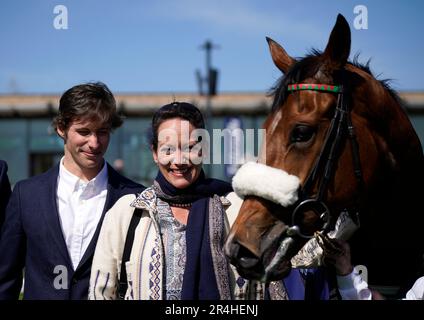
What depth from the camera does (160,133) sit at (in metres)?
2.72

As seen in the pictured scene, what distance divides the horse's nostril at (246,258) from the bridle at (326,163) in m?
0.22

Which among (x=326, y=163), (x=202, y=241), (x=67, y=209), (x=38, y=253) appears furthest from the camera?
(x=67, y=209)

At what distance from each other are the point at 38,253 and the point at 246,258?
1.31m

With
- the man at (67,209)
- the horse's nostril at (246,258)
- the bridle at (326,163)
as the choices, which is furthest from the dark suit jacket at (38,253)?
the bridle at (326,163)

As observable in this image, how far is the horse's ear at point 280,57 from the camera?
2814 millimetres

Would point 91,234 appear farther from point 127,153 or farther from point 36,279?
point 127,153

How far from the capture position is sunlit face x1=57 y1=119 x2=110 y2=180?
2961 millimetres

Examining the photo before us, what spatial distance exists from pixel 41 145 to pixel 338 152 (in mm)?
14663

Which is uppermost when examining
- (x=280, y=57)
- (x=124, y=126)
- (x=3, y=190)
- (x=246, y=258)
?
(x=280, y=57)

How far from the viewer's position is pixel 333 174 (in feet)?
7.92

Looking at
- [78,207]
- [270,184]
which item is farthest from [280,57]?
[78,207]

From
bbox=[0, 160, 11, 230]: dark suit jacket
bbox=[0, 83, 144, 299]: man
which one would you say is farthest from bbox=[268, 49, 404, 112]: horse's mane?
bbox=[0, 160, 11, 230]: dark suit jacket

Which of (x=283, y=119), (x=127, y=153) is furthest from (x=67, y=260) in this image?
(x=127, y=153)

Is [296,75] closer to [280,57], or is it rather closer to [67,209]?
[280,57]
